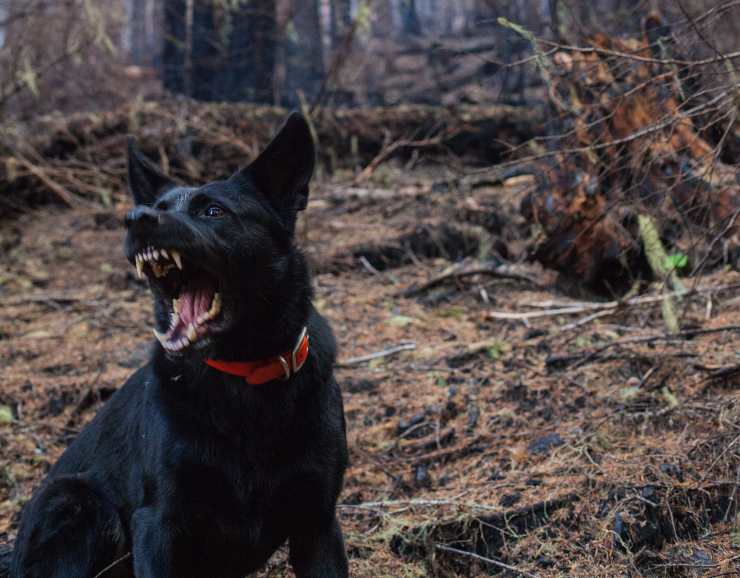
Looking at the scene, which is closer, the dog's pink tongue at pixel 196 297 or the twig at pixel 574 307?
the dog's pink tongue at pixel 196 297

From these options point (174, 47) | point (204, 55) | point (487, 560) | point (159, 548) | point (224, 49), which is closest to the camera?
point (159, 548)

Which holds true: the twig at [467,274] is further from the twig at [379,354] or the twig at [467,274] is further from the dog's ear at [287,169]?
the dog's ear at [287,169]

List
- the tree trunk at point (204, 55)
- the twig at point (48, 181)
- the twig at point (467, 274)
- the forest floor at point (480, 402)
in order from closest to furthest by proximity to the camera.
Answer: the forest floor at point (480, 402)
the twig at point (467, 274)
the twig at point (48, 181)
the tree trunk at point (204, 55)

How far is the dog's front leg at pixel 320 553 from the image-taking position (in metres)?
2.90

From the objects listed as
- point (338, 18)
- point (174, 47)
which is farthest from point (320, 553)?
point (338, 18)

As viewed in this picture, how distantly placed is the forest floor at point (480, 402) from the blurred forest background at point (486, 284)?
0.02m

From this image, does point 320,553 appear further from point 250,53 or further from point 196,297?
point 250,53

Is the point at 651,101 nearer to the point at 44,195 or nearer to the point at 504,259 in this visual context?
the point at 504,259

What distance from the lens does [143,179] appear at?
3504mm

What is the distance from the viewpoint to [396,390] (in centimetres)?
505

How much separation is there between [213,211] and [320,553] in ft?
4.81

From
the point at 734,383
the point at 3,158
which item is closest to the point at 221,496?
the point at 734,383

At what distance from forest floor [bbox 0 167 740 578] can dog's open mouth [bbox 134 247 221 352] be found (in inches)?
57.2

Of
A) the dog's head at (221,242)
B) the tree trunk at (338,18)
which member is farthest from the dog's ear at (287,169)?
the tree trunk at (338,18)
